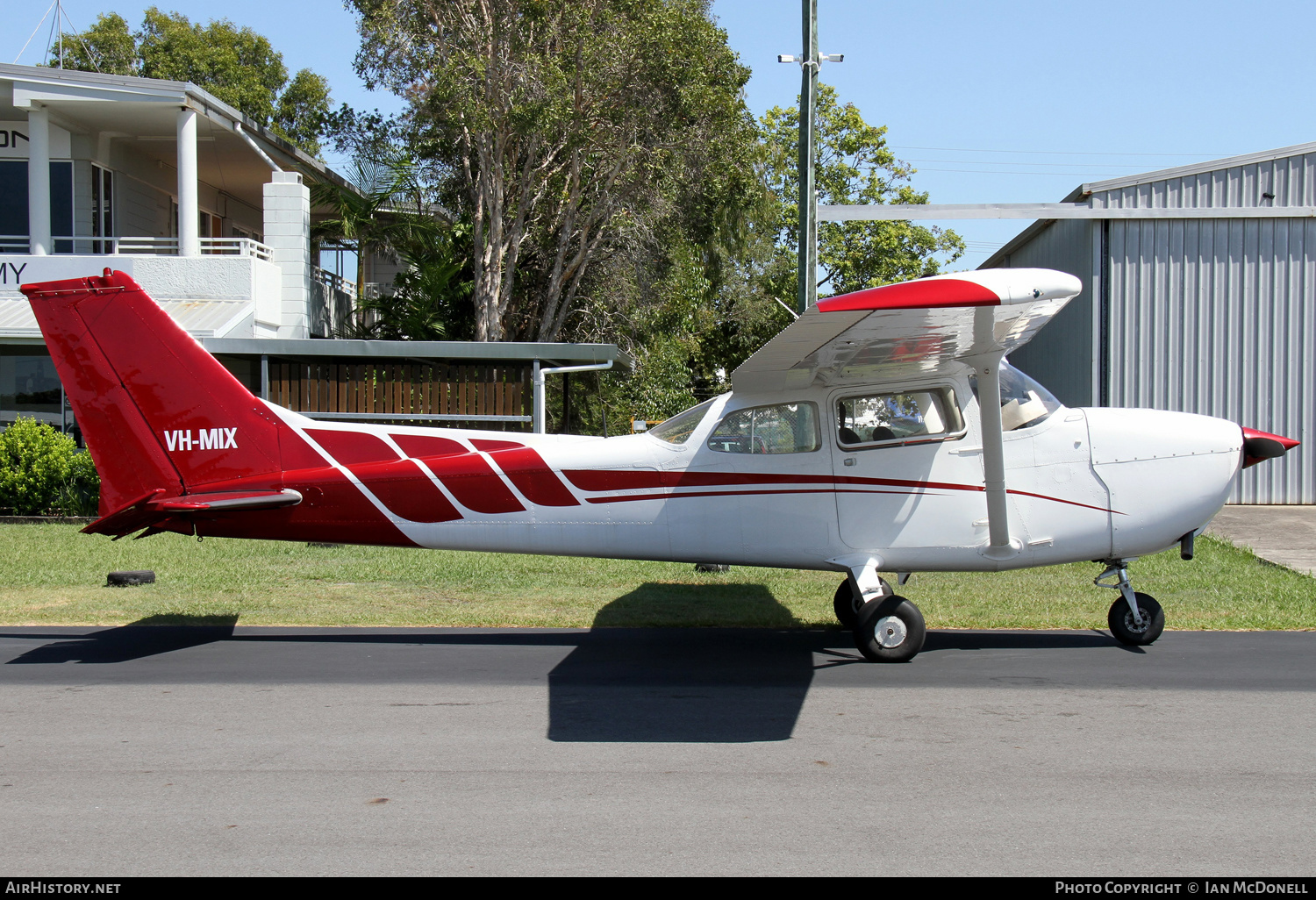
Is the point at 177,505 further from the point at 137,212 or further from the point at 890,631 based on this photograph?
the point at 137,212

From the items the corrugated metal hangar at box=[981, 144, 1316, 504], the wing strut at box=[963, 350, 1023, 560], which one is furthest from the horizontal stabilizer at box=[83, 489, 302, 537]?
the corrugated metal hangar at box=[981, 144, 1316, 504]

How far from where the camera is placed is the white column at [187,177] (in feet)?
57.3

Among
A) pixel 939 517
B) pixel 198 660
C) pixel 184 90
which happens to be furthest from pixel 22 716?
pixel 184 90

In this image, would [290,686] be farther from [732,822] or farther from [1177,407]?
[1177,407]

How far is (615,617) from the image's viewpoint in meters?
8.80

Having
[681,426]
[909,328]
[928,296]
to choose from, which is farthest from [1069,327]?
[928,296]

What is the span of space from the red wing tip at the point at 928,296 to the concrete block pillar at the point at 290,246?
15.0m

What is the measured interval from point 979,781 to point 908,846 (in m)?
0.92

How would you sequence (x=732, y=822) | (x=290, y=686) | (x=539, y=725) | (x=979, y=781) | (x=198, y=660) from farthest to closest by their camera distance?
(x=198, y=660) → (x=290, y=686) → (x=539, y=725) → (x=979, y=781) → (x=732, y=822)

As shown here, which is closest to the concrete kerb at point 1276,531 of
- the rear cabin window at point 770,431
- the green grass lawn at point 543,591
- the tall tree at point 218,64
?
the green grass lawn at point 543,591

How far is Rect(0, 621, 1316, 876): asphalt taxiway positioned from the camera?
3.94 metres

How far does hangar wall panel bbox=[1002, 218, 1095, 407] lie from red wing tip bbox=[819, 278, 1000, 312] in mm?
12189

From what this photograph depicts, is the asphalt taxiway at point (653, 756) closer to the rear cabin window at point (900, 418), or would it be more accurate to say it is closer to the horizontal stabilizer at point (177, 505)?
the horizontal stabilizer at point (177, 505)

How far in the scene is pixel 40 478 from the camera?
1509cm
